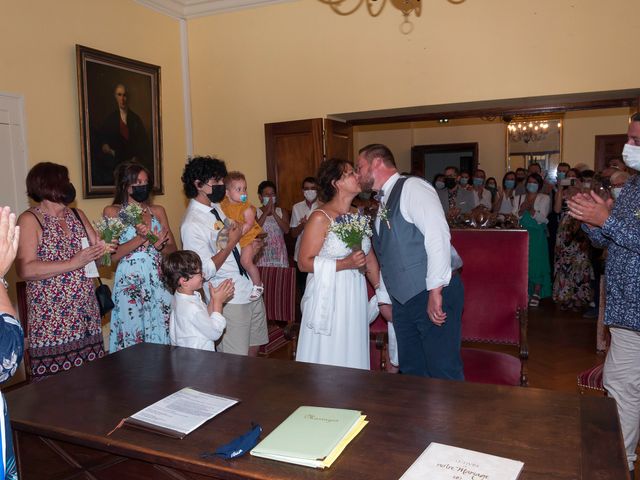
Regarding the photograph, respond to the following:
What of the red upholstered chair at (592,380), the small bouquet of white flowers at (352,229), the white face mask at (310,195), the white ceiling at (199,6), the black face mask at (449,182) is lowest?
the red upholstered chair at (592,380)

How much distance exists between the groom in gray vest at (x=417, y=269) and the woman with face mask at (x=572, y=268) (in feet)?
13.1

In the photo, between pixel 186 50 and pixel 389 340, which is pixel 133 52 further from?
pixel 389 340

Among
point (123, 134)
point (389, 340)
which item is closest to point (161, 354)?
point (389, 340)

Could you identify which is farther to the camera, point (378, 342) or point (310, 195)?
point (310, 195)

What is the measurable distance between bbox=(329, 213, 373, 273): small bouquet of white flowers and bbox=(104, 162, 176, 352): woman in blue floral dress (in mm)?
1238

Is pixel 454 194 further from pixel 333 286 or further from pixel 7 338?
pixel 7 338

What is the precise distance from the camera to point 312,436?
1.50 metres

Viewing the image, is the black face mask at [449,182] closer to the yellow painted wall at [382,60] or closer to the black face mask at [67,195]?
the yellow painted wall at [382,60]

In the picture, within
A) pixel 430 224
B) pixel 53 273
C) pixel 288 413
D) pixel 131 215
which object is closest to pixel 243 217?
pixel 131 215

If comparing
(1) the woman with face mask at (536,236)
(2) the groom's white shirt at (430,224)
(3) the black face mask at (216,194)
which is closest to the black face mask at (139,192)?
(3) the black face mask at (216,194)

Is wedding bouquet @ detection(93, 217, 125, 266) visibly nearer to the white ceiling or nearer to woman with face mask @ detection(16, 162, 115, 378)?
woman with face mask @ detection(16, 162, 115, 378)

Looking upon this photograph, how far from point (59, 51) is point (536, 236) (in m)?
5.81

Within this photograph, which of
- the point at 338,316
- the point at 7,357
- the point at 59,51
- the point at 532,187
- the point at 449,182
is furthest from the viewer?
the point at 449,182

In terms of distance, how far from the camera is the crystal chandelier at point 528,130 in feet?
34.4
